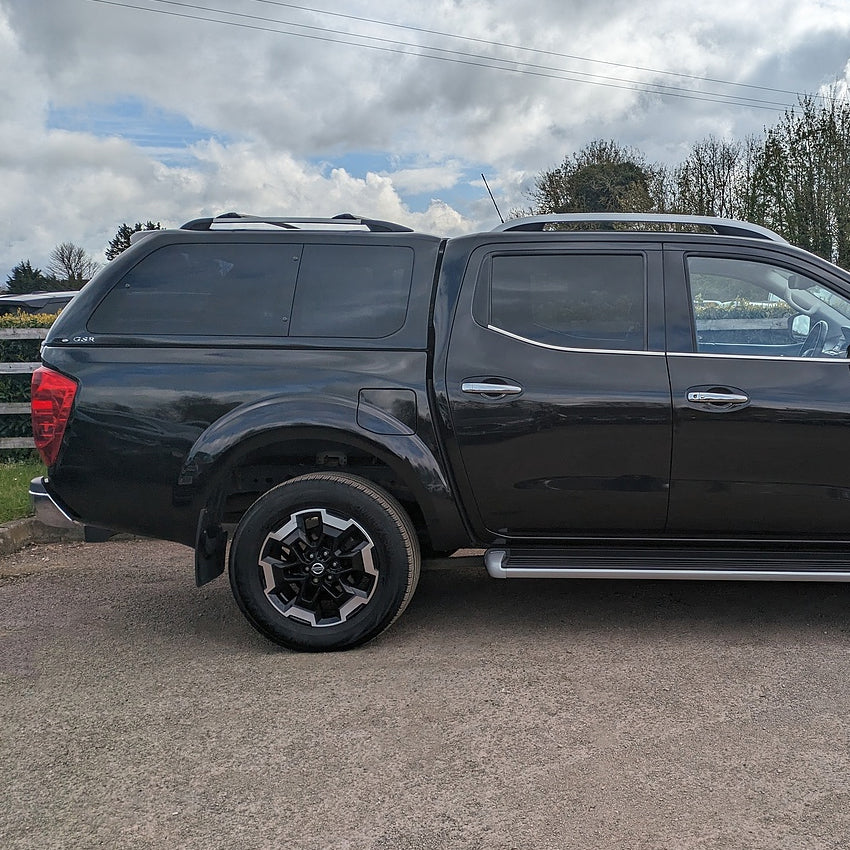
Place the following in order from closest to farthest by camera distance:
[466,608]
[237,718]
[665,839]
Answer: [665,839]
[237,718]
[466,608]

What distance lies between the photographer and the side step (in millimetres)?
4031

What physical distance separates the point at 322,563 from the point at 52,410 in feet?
4.60

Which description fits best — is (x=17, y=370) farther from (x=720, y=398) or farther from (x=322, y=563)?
(x=720, y=398)

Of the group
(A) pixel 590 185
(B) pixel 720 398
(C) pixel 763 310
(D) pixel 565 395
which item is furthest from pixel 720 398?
(A) pixel 590 185

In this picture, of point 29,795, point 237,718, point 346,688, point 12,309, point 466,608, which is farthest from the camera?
point 12,309

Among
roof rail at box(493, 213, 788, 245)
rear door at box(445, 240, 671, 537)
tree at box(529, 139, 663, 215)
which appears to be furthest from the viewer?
tree at box(529, 139, 663, 215)

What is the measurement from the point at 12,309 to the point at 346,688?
44.4 ft

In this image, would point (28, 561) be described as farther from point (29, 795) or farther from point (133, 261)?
point (29, 795)

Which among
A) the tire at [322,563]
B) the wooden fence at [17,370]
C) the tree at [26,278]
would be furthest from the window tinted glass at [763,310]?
the tree at [26,278]

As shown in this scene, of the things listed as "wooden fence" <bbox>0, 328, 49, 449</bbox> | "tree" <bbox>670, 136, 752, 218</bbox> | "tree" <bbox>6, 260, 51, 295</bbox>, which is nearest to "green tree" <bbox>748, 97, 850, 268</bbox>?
"tree" <bbox>670, 136, 752, 218</bbox>

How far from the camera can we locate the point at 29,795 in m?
2.98

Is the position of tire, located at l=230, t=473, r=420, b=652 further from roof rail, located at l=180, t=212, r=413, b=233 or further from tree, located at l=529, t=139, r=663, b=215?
tree, located at l=529, t=139, r=663, b=215

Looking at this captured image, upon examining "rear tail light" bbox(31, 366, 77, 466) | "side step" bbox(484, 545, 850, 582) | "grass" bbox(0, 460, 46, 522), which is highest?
"rear tail light" bbox(31, 366, 77, 466)

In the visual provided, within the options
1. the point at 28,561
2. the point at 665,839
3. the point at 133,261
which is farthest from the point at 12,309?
the point at 665,839
